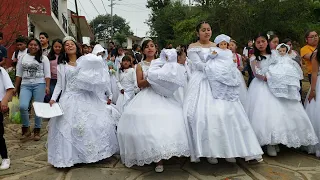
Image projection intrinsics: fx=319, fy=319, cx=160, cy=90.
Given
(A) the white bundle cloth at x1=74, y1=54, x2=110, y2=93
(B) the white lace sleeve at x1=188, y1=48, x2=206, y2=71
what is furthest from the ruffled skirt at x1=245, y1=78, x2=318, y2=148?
(A) the white bundle cloth at x1=74, y1=54, x2=110, y2=93

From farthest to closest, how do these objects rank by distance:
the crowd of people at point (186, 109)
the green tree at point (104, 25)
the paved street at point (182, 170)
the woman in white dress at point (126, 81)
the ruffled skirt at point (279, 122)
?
the green tree at point (104, 25) → the woman in white dress at point (126, 81) → the ruffled skirt at point (279, 122) → the paved street at point (182, 170) → the crowd of people at point (186, 109)

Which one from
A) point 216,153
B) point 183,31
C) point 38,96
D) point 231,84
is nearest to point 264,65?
point 231,84

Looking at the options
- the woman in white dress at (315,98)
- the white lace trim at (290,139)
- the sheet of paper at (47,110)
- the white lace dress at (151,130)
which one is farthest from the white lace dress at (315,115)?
the sheet of paper at (47,110)

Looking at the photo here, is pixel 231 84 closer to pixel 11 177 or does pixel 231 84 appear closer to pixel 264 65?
pixel 264 65

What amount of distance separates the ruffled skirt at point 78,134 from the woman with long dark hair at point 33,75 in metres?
1.39

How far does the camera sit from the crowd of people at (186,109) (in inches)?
152

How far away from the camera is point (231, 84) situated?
13.6 feet

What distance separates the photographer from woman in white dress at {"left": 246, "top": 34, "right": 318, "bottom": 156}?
14.4 feet

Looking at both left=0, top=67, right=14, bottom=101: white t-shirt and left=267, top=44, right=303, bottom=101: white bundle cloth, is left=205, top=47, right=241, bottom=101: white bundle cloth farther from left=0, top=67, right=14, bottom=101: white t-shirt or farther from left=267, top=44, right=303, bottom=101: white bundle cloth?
left=0, top=67, right=14, bottom=101: white t-shirt

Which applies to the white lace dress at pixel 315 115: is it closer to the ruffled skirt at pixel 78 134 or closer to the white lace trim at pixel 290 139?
the white lace trim at pixel 290 139

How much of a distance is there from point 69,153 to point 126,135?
849 millimetres

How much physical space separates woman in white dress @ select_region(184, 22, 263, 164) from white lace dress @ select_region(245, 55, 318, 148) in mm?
485

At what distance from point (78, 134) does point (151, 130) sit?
1.08 m

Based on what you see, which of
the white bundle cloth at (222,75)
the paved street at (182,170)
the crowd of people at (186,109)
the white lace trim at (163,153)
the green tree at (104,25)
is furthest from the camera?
the green tree at (104,25)
